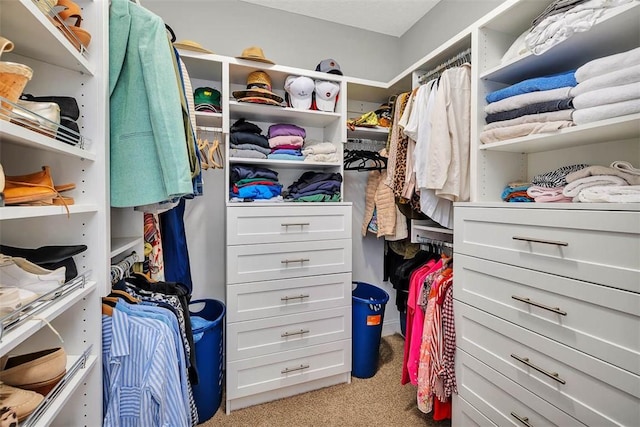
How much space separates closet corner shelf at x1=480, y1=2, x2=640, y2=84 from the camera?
941 millimetres

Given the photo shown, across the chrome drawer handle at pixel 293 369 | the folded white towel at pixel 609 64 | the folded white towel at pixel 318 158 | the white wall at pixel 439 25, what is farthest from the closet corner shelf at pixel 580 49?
the chrome drawer handle at pixel 293 369

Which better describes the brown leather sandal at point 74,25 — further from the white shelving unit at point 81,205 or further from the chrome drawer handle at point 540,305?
the chrome drawer handle at point 540,305

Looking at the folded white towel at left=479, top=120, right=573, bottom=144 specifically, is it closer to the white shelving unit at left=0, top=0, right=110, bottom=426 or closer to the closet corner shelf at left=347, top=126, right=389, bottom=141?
the closet corner shelf at left=347, top=126, right=389, bottom=141

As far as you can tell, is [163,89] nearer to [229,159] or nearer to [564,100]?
[229,159]

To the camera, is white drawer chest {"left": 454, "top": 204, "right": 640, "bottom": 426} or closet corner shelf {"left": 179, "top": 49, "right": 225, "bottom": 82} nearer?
white drawer chest {"left": 454, "top": 204, "right": 640, "bottom": 426}

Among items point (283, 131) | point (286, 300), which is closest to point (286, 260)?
point (286, 300)

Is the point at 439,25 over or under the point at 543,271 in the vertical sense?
over

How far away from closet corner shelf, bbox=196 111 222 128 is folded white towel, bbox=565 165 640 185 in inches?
66.0

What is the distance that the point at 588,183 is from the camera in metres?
1.00

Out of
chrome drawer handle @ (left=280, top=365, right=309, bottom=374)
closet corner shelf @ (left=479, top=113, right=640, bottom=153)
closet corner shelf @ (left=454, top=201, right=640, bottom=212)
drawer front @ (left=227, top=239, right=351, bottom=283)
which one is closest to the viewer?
closet corner shelf @ (left=454, top=201, right=640, bottom=212)

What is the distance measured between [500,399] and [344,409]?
2.81ft

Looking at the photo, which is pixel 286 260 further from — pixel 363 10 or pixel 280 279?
pixel 363 10

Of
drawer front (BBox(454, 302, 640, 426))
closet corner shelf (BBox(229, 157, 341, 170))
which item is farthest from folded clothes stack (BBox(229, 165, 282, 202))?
drawer front (BBox(454, 302, 640, 426))

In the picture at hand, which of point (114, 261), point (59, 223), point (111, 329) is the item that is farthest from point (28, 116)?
point (114, 261)
